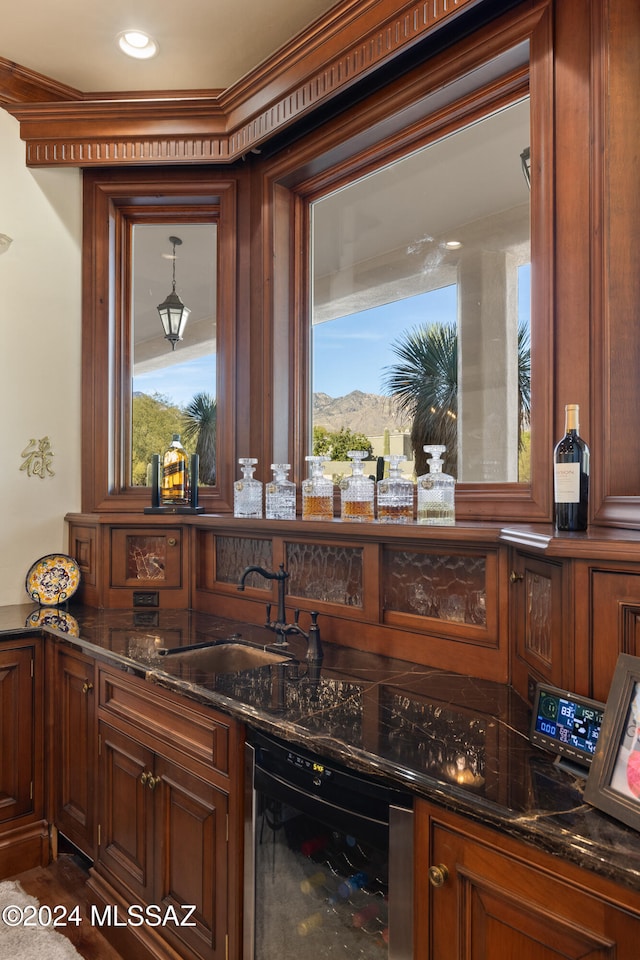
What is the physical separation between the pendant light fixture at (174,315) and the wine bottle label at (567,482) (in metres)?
2.04

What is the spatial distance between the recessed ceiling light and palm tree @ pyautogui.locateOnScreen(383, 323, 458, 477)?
159 centimetres

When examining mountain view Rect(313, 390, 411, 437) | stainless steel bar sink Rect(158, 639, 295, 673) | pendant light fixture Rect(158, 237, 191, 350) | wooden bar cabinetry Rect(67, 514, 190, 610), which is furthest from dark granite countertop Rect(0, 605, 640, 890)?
pendant light fixture Rect(158, 237, 191, 350)

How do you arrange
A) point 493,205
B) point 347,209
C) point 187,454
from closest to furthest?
point 493,205, point 347,209, point 187,454

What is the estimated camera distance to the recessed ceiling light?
2.52 metres

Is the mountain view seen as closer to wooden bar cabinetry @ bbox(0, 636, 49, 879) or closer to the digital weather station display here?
the digital weather station display

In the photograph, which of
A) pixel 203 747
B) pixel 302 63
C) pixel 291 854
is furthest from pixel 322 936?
pixel 302 63

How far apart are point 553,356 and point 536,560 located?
610 millimetres

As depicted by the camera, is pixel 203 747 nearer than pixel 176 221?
Yes

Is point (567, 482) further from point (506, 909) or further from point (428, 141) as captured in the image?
point (428, 141)

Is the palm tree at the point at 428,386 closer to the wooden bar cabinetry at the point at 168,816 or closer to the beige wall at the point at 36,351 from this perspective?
the wooden bar cabinetry at the point at 168,816

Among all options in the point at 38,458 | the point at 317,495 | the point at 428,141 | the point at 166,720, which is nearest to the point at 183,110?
the point at 428,141

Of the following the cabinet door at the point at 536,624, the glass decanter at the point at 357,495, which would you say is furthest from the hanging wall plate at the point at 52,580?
the cabinet door at the point at 536,624

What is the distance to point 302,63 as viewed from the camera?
2361mm

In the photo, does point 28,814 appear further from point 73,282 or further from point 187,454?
point 73,282
